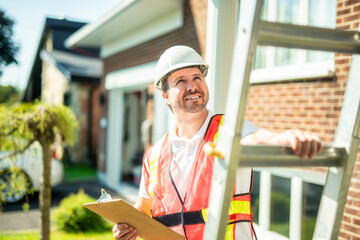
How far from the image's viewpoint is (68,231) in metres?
5.28

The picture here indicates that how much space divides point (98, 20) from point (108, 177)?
4.21 metres

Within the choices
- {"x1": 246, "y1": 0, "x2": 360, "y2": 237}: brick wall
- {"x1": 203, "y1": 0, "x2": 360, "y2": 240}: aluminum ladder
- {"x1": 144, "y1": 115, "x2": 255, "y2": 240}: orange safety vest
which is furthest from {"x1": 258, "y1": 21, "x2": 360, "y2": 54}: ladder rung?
{"x1": 246, "y1": 0, "x2": 360, "y2": 237}: brick wall

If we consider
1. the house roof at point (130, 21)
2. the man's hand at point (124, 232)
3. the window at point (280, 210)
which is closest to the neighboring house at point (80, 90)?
the house roof at point (130, 21)

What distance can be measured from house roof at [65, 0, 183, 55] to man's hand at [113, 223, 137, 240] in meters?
4.71

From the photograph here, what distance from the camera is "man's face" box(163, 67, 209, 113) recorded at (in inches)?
75.3

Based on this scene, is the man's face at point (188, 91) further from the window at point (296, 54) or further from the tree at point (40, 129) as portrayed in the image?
the tree at point (40, 129)

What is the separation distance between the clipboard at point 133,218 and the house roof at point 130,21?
4722 millimetres

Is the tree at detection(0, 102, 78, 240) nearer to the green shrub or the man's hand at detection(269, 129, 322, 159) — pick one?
the green shrub

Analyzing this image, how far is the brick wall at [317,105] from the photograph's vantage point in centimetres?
307

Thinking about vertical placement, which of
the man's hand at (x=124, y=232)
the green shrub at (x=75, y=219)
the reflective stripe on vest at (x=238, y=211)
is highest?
the reflective stripe on vest at (x=238, y=211)

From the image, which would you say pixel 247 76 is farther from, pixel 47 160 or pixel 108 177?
pixel 108 177

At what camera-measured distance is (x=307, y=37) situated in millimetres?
1076

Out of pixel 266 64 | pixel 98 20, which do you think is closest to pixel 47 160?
pixel 266 64

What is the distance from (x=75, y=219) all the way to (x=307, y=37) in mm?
5009
